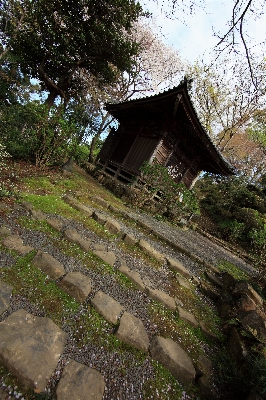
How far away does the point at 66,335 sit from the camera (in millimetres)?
1797

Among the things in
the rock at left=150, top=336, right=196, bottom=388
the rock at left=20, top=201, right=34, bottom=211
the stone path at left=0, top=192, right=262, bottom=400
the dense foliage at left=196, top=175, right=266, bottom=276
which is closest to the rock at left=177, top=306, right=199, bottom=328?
the stone path at left=0, top=192, right=262, bottom=400

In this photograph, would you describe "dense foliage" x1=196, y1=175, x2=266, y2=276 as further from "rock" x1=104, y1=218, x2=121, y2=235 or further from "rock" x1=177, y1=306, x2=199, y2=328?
"rock" x1=177, y1=306, x2=199, y2=328

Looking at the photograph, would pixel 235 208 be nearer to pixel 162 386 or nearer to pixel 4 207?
pixel 162 386

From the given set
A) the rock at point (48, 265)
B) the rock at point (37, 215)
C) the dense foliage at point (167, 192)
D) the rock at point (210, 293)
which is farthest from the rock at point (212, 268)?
the rock at point (37, 215)

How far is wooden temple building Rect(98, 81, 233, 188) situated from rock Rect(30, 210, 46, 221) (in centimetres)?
606

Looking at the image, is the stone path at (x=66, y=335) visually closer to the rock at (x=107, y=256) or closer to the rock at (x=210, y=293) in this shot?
the rock at (x=107, y=256)

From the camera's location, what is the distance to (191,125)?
861cm

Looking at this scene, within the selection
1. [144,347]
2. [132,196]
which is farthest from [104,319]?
[132,196]

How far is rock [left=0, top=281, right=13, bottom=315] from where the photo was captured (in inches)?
70.1

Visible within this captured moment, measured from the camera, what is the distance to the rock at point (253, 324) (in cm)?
245

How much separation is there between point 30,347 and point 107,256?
1819 mm

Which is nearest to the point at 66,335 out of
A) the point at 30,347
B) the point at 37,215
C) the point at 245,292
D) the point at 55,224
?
the point at 30,347

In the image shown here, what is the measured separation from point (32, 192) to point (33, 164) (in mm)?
2266

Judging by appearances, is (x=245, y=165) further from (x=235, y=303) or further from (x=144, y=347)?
(x=144, y=347)
